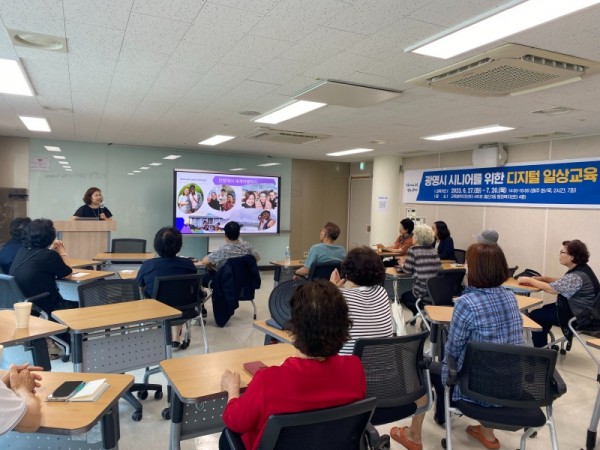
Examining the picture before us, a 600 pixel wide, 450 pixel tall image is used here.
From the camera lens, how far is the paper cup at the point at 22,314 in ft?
7.86

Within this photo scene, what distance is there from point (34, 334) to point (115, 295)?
1.06 metres

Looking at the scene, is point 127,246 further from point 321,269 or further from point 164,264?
point 321,269

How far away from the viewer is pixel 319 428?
1346mm

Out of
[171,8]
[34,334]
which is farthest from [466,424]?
[171,8]

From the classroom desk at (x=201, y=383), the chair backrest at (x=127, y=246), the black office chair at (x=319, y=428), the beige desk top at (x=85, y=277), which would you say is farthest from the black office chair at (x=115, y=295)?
the chair backrest at (x=127, y=246)

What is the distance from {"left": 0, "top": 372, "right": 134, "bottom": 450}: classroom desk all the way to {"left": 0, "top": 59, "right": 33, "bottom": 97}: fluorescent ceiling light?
9.01 feet

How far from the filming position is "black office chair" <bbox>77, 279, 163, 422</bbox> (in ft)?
10.6

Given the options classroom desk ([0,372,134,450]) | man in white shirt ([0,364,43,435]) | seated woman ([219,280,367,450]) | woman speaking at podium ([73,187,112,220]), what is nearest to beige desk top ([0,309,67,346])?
classroom desk ([0,372,134,450])

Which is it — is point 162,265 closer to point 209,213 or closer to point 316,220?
point 209,213

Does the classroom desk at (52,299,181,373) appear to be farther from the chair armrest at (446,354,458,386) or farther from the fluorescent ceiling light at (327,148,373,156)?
the fluorescent ceiling light at (327,148,373,156)

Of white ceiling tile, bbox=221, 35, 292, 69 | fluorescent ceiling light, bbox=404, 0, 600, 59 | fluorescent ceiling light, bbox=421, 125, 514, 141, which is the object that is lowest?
fluorescent ceiling light, bbox=404, 0, 600, 59

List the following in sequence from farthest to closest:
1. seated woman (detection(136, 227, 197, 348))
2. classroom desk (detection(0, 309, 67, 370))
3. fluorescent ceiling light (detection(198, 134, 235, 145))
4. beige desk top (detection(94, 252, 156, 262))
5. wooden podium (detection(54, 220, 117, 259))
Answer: fluorescent ceiling light (detection(198, 134, 235, 145)), wooden podium (detection(54, 220, 117, 259)), beige desk top (detection(94, 252, 156, 262)), seated woman (detection(136, 227, 197, 348)), classroom desk (detection(0, 309, 67, 370))

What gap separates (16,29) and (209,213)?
19.7 feet

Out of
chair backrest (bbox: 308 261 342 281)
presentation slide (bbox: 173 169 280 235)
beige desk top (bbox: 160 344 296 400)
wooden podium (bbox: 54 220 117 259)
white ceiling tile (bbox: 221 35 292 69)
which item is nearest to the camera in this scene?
beige desk top (bbox: 160 344 296 400)
